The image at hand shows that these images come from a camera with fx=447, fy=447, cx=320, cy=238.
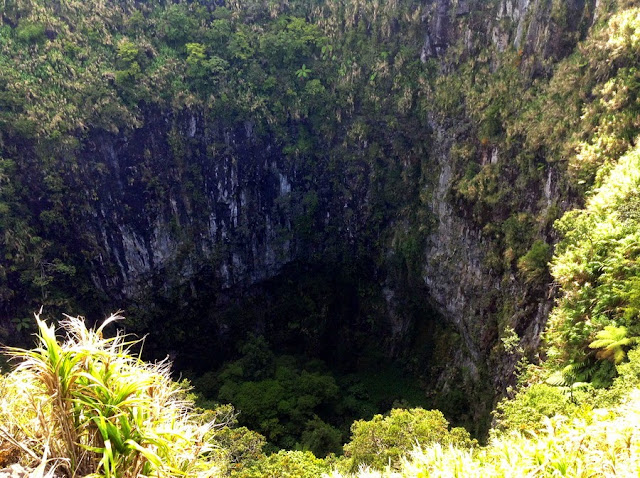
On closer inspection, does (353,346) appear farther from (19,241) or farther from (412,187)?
(19,241)

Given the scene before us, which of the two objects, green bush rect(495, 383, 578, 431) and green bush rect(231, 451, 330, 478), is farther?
green bush rect(231, 451, 330, 478)

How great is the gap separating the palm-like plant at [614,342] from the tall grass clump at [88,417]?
5.16 metres

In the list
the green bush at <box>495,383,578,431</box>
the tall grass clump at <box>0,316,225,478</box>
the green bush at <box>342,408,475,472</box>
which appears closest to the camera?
the tall grass clump at <box>0,316,225,478</box>

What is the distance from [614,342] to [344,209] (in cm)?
1706

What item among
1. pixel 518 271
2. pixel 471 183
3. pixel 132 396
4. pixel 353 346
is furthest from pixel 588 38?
pixel 353 346

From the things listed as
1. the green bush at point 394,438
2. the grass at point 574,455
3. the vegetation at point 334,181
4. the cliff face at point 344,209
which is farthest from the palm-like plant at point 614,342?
the cliff face at point 344,209

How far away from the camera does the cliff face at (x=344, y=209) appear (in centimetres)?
1556

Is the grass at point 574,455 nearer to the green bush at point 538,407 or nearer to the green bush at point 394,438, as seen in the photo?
the green bush at point 538,407

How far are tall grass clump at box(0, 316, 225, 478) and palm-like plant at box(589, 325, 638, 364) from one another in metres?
5.16

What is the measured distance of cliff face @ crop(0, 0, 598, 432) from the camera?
15562 mm

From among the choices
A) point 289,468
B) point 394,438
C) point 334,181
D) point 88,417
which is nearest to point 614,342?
point 394,438

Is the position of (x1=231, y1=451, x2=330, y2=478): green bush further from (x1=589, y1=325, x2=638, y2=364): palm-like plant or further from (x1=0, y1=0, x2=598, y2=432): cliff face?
(x1=0, y1=0, x2=598, y2=432): cliff face

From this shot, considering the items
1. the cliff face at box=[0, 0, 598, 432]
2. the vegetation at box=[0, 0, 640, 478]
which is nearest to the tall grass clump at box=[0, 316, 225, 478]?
the vegetation at box=[0, 0, 640, 478]

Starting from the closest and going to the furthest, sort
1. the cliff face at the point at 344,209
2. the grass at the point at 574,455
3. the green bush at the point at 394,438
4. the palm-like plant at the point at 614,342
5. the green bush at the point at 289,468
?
the grass at the point at 574,455 < the palm-like plant at the point at 614,342 < the green bush at the point at 394,438 < the green bush at the point at 289,468 < the cliff face at the point at 344,209
